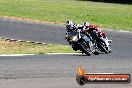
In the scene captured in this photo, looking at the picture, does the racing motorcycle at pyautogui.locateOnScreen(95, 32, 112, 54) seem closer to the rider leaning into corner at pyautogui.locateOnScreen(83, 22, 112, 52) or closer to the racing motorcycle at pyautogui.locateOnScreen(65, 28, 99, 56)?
the rider leaning into corner at pyautogui.locateOnScreen(83, 22, 112, 52)

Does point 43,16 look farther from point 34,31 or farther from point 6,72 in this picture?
point 6,72

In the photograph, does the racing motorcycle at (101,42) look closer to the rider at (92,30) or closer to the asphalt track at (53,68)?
the rider at (92,30)

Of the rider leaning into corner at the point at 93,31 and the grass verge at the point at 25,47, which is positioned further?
the grass verge at the point at 25,47

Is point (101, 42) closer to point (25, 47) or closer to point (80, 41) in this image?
point (80, 41)

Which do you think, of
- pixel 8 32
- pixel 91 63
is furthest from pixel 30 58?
pixel 8 32

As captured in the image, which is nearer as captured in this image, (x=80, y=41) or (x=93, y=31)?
(x=80, y=41)

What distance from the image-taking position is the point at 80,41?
37.3 feet

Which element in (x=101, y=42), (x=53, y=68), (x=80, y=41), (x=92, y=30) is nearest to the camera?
(x=80, y=41)

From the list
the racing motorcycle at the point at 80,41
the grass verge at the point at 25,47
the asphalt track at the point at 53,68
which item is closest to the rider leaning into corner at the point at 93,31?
the racing motorcycle at the point at 80,41

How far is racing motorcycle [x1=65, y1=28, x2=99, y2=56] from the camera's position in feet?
36.3

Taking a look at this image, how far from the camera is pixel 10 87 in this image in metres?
10.4

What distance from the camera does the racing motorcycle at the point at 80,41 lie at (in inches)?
436

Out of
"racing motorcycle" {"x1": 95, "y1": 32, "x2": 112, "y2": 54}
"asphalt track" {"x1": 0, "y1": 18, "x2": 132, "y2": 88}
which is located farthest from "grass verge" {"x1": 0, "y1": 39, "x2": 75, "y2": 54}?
"racing motorcycle" {"x1": 95, "y1": 32, "x2": 112, "y2": 54}

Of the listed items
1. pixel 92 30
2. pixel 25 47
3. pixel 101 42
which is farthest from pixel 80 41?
pixel 25 47
